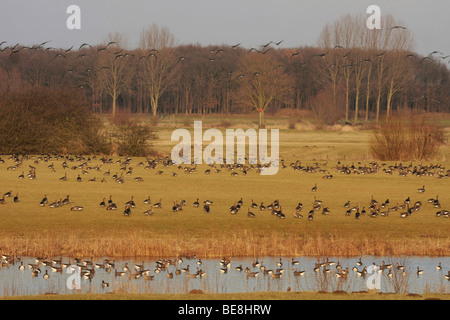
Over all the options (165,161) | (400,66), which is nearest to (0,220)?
(165,161)

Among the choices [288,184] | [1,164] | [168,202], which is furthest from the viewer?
[1,164]

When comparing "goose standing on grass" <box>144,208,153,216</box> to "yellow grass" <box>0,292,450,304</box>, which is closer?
"yellow grass" <box>0,292,450,304</box>

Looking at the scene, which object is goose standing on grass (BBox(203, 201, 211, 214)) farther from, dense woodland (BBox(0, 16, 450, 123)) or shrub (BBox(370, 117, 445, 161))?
dense woodland (BBox(0, 16, 450, 123))

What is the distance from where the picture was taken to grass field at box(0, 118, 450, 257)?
81.4 ft

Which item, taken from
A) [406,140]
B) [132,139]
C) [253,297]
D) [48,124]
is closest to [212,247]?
[253,297]

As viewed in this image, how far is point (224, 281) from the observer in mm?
20562

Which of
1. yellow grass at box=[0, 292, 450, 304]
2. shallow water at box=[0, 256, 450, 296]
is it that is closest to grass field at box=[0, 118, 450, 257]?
shallow water at box=[0, 256, 450, 296]

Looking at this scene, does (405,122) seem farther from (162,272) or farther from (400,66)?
(400,66)

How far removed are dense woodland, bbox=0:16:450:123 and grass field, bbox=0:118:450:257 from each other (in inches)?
2236

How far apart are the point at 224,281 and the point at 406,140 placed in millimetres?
43860

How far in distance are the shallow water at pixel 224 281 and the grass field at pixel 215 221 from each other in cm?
187

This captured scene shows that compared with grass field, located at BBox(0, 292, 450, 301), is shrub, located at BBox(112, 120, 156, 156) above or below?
below

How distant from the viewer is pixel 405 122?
6062cm

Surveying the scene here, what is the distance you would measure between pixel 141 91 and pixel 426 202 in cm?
12066
